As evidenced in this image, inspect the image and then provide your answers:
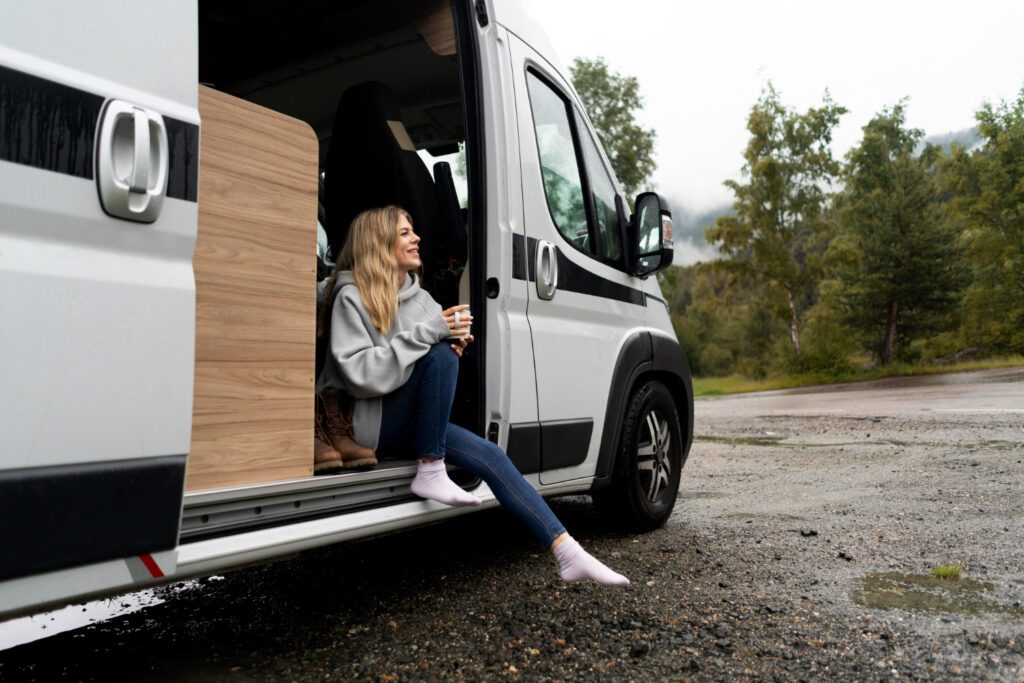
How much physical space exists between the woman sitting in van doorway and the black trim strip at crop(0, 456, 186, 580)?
1.01 metres

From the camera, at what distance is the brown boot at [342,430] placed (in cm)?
270

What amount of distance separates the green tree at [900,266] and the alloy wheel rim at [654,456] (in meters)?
26.8

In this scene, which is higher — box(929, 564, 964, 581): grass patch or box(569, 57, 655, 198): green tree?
box(569, 57, 655, 198): green tree

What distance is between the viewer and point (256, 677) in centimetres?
238

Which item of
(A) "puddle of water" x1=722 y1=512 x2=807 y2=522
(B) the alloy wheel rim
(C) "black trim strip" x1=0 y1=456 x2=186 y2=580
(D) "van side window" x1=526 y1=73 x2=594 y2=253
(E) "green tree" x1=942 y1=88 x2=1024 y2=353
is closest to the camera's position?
(C) "black trim strip" x1=0 y1=456 x2=186 y2=580

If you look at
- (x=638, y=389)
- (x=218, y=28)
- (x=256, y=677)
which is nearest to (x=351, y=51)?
(x=218, y=28)

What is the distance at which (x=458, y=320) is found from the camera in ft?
9.49

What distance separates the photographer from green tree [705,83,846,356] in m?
26.9

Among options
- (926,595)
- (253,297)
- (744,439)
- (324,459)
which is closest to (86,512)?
(253,297)

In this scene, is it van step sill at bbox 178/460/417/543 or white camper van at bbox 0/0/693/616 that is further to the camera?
van step sill at bbox 178/460/417/543

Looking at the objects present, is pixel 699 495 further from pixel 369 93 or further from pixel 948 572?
pixel 369 93

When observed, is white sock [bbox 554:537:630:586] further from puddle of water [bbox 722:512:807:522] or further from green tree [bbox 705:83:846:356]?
green tree [bbox 705:83:846:356]

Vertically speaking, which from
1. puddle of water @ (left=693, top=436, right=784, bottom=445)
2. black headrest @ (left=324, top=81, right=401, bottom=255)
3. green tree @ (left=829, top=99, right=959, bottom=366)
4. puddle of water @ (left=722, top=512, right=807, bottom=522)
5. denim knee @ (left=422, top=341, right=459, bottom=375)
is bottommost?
puddle of water @ (left=722, top=512, right=807, bottom=522)

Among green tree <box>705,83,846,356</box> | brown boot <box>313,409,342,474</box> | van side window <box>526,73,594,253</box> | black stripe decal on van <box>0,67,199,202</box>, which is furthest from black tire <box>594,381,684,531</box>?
green tree <box>705,83,846,356</box>
